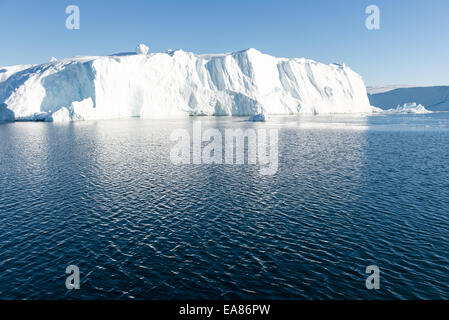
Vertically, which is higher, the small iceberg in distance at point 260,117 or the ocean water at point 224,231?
the small iceberg in distance at point 260,117

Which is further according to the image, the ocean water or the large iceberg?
the large iceberg

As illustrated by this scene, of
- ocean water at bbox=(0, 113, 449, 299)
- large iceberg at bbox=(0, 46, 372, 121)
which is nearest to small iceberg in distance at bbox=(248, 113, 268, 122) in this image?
large iceberg at bbox=(0, 46, 372, 121)

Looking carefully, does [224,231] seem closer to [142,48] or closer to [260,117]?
[260,117]

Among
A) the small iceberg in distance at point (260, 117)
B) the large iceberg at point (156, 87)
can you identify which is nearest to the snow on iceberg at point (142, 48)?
the large iceberg at point (156, 87)

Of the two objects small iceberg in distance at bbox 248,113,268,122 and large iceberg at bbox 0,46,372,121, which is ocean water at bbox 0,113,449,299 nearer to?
small iceberg in distance at bbox 248,113,268,122

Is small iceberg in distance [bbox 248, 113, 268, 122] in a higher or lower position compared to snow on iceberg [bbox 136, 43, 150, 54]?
lower

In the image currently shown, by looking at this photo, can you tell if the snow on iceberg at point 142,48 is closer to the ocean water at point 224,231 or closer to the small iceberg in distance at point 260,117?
the small iceberg in distance at point 260,117
